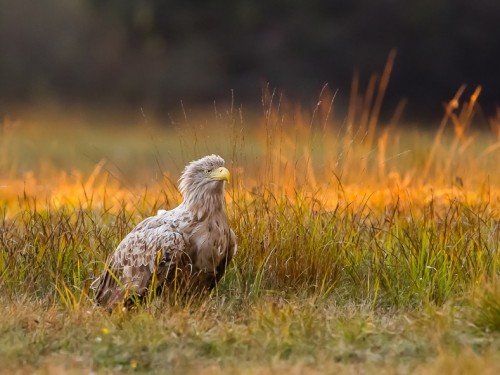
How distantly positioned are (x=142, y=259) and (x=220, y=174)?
71 centimetres

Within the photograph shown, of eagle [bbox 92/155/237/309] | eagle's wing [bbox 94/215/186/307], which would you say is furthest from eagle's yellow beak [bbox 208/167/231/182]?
eagle's wing [bbox 94/215/186/307]

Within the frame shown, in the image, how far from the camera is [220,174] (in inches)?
278

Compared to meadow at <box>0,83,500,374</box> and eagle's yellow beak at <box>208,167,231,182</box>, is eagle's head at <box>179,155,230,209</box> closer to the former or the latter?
eagle's yellow beak at <box>208,167,231,182</box>

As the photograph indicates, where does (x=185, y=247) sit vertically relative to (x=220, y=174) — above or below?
below

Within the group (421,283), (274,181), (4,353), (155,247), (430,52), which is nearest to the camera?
(4,353)

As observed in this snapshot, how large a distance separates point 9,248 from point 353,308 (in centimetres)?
244

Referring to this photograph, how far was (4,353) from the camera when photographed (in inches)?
240

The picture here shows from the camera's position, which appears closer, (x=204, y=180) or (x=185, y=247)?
(x=185, y=247)

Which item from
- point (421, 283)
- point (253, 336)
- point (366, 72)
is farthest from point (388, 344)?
point (366, 72)

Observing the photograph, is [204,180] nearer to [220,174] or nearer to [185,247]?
[220,174]

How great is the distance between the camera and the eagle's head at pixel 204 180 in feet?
23.2

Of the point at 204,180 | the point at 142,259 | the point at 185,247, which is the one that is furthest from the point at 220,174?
the point at 142,259

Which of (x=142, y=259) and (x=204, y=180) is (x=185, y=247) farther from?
(x=204, y=180)

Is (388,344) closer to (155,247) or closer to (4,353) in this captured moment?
(155,247)
